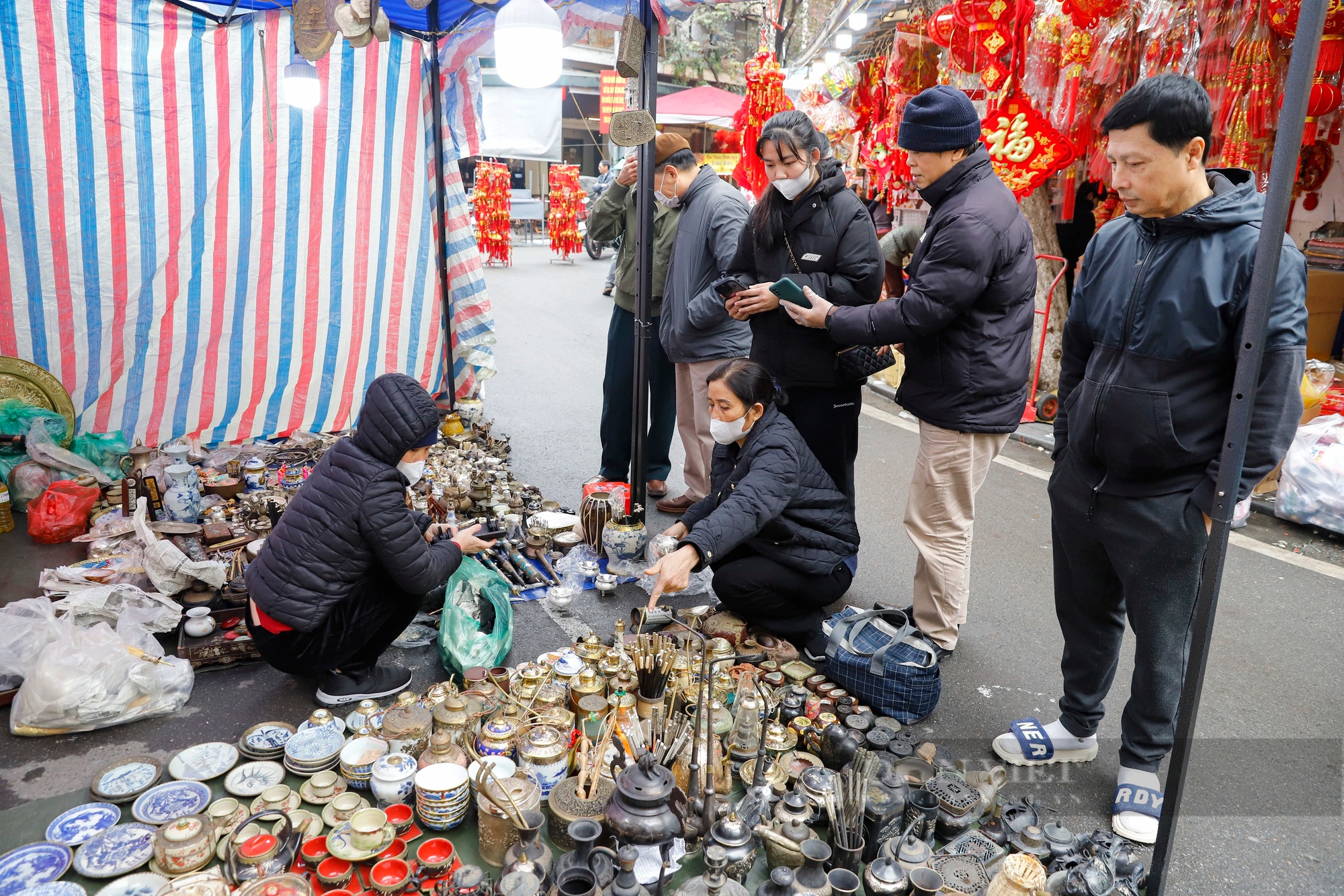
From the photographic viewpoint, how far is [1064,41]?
5.70 metres

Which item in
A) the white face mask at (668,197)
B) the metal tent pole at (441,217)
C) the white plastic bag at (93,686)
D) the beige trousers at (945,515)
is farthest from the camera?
the metal tent pole at (441,217)

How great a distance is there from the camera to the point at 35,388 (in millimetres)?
4680

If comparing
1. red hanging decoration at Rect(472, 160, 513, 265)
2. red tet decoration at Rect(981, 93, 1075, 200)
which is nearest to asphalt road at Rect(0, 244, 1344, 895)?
red tet decoration at Rect(981, 93, 1075, 200)

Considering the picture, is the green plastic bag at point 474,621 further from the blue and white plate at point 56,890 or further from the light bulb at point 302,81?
the light bulb at point 302,81

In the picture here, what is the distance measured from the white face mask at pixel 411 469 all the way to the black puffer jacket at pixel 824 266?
1588mm

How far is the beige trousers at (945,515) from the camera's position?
305 cm

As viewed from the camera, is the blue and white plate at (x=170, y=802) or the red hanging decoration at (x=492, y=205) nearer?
the blue and white plate at (x=170, y=802)

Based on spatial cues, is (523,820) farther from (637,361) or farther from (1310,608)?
(1310,608)

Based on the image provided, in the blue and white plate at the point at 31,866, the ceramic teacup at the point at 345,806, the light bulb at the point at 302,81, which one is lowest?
the blue and white plate at the point at 31,866

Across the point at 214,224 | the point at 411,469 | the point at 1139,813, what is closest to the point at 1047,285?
the point at 1139,813

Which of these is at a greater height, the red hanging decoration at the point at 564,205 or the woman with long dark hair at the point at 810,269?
the red hanging decoration at the point at 564,205

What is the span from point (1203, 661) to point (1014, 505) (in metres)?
3.70

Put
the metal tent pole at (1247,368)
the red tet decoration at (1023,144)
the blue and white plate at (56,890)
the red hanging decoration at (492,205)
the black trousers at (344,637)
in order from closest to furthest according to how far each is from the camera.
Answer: the metal tent pole at (1247,368)
the blue and white plate at (56,890)
the black trousers at (344,637)
the red tet decoration at (1023,144)
the red hanging decoration at (492,205)

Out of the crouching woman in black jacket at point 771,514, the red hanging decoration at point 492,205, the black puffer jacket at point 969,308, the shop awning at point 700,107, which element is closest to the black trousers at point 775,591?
the crouching woman in black jacket at point 771,514
